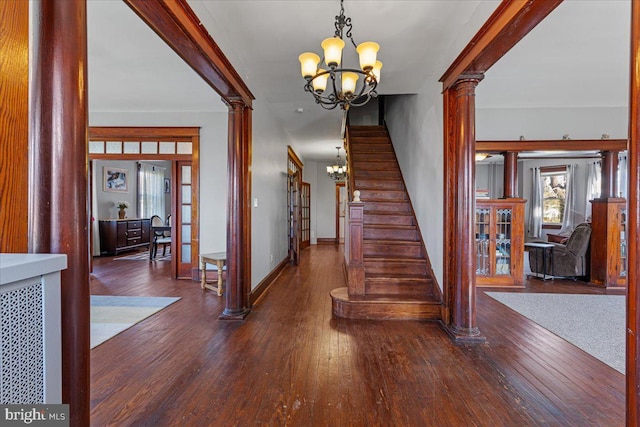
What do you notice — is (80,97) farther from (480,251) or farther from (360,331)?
(480,251)

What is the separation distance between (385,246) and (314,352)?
1994 millimetres

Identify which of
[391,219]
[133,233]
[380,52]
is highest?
[380,52]

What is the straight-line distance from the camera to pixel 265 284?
4.34m

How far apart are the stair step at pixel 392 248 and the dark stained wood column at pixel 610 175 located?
3.31 m

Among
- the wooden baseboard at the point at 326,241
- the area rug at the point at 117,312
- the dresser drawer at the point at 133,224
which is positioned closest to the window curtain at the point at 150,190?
the dresser drawer at the point at 133,224

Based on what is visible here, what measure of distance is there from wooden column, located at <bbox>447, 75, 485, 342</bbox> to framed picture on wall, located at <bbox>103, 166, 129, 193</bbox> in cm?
826

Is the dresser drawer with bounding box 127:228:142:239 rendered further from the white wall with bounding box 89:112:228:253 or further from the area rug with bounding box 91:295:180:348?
the area rug with bounding box 91:295:180:348

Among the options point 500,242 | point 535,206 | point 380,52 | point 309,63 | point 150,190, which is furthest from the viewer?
point 150,190

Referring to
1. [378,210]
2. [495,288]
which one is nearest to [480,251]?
[495,288]

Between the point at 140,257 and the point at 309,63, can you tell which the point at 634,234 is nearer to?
the point at 309,63

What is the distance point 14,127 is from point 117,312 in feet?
9.90

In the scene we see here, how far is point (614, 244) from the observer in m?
4.62

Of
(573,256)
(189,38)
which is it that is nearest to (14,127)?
(189,38)

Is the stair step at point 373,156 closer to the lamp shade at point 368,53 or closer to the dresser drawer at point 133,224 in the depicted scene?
the lamp shade at point 368,53
